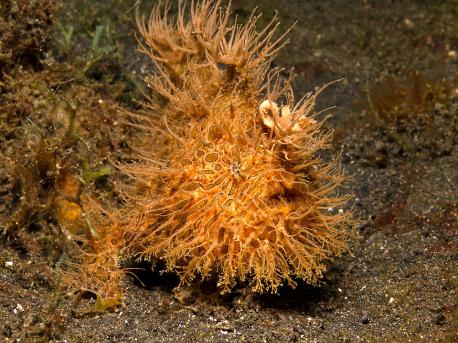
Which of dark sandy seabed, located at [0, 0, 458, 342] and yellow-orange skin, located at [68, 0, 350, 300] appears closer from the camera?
yellow-orange skin, located at [68, 0, 350, 300]

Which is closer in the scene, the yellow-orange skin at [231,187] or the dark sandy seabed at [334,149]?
the yellow-orange skin at [231,187]

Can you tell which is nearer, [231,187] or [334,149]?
[231,187]

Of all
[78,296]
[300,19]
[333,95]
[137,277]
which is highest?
[300,19]

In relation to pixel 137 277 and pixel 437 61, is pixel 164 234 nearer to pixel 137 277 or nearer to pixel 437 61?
pixel 137 277

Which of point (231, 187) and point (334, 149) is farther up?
point (231, 187)

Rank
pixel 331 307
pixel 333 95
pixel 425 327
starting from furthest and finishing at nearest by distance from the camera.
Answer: pixel 333 95, pixel 331 307, pixel 425 327

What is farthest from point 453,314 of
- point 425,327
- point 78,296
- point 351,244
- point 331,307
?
point 78,296

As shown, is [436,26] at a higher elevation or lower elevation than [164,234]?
higher

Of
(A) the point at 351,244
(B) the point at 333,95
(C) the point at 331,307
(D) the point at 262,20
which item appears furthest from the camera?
(D) the point at 262,20
